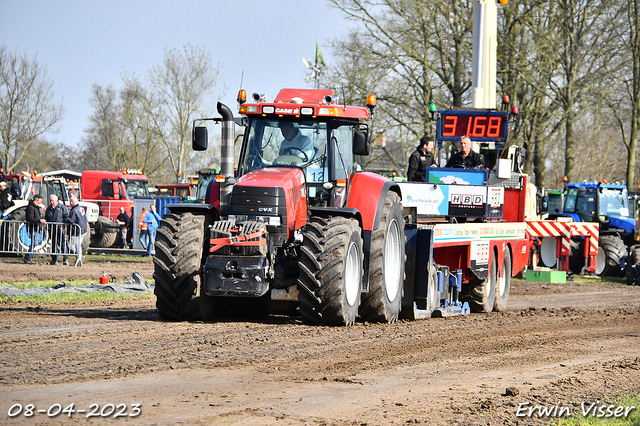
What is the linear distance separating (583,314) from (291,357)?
7.43 m

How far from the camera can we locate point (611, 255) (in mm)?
23453

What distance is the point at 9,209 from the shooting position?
24.0 metres

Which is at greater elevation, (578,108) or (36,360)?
(578,108)

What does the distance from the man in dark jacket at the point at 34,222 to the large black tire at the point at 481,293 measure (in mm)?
12610

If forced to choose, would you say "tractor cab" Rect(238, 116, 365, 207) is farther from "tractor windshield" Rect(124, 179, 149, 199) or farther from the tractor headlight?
"tractor windshield" Rect(124, 179, 149, 199)

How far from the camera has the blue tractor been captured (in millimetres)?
23500

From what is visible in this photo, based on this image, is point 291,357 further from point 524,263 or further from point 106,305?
point 524,263

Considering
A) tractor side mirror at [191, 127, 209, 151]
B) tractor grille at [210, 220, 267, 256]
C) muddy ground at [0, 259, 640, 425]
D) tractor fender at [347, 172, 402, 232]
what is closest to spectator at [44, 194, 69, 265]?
muddy ground at [0, 259, 640, 425]

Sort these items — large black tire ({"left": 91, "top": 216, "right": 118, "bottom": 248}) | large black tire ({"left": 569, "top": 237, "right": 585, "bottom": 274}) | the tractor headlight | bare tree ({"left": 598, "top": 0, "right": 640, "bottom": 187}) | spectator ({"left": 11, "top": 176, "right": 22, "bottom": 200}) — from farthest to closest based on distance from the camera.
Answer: bare tree ({"left": 598, "top": 0, "right": 640, "bottom": 187}), large black tire ({"left": 91, "top": 216, "right": 118, "bottom": 248}), spectator ({"left": 11, "top": 176, "right": 22, "bottom": 200}), large black tire ({"left": 569, "top": 237, "right": 585, "bottom": 274}), the tractor headlight

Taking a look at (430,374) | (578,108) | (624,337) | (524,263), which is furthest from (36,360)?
(578,108)

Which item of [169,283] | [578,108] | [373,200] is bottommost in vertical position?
[169,283]

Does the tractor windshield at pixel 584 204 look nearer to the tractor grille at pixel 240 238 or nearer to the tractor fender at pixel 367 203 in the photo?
the tractor fender at pixel 367 203

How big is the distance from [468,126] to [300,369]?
1172cm

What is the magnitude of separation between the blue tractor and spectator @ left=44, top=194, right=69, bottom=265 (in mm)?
13983
